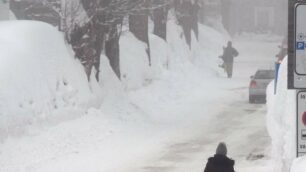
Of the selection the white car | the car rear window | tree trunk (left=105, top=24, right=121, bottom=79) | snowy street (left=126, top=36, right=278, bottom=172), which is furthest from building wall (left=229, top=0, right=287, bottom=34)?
tree trunk (left=105, top=24, right=121, bottom=79)

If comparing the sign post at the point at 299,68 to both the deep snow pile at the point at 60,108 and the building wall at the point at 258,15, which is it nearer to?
the deep snow pile at the point at 60,108

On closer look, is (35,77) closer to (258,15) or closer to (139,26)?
(139,26)

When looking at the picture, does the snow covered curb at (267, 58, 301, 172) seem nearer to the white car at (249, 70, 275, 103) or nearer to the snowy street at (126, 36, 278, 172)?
the snowy street at (126, 36, 278, 172)

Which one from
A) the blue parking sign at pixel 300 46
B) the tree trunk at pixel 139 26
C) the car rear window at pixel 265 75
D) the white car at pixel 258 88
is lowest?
the white car at pixel 258 88

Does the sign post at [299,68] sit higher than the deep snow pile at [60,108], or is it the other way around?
the sign post at [299,68]

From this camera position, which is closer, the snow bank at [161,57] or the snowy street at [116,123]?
the snowy street at [116,123]

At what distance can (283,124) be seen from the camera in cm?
1099

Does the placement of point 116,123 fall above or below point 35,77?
below

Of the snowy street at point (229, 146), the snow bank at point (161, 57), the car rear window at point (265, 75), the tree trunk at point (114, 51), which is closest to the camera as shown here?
the snowy street at point (229, 146)

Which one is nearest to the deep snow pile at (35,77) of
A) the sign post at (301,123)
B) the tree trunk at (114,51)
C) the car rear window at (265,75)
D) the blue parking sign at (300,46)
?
the tree trunk at (114,51)

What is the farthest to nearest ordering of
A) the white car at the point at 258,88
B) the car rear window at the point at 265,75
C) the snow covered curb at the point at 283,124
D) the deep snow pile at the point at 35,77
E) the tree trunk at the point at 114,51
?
the car rear window at the point at 265,75 < the white car at the point at 258,88 < the tree trunk at the point at 114,51 < the deep snow pile at the point at 35,77 < the snow covered curb at the point at 283,124

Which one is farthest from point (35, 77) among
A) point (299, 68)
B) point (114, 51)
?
point (299, 68)

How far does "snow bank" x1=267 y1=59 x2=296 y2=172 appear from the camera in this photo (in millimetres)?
9836

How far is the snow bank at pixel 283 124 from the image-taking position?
387 inches
